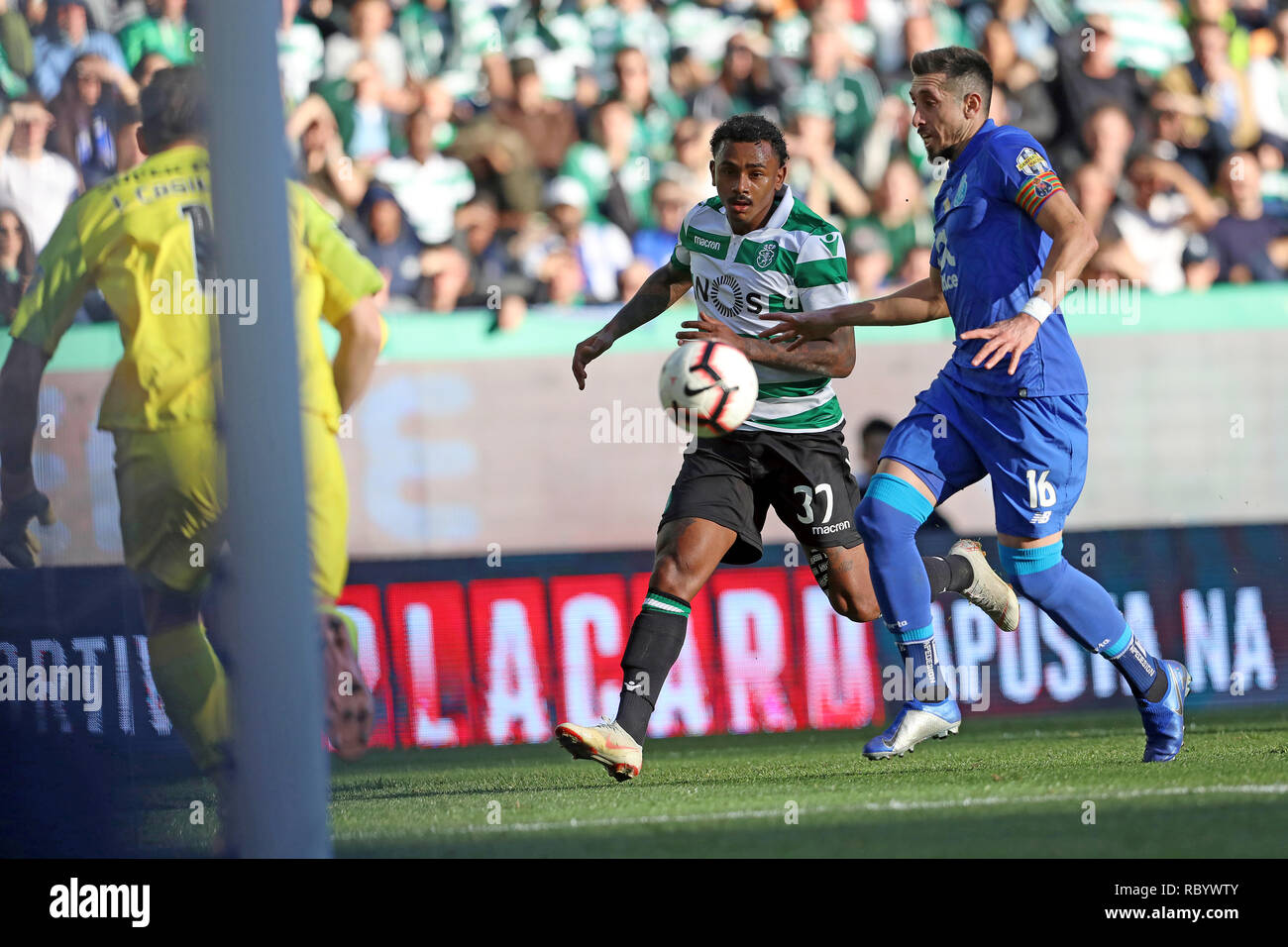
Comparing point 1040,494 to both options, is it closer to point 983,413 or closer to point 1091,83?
point 983,413

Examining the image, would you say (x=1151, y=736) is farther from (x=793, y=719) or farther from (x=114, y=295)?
(x=114, y=295)

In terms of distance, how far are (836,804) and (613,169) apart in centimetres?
508

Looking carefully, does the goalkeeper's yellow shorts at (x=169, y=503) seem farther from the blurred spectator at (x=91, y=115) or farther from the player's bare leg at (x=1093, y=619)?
the player's bare leg at (x=1093, y=619)

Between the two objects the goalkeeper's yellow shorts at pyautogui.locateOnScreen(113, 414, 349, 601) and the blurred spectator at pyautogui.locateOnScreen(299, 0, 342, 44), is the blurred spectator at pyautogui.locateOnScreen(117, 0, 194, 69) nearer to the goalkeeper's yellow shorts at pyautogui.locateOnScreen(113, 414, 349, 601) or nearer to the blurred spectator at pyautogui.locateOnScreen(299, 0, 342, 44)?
the goalkeeper's yellow shorts at pyautogui.locateOnScreen(113, 414, 349, 601)

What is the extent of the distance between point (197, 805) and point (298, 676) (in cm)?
74

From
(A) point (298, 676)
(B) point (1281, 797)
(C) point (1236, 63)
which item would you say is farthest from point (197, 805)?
(C) point (1236, 63)

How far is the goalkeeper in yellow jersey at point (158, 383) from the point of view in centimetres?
398

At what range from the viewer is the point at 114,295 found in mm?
4512

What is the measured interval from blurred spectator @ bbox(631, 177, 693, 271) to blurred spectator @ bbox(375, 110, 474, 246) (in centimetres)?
102

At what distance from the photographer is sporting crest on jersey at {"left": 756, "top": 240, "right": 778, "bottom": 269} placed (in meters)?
5.41

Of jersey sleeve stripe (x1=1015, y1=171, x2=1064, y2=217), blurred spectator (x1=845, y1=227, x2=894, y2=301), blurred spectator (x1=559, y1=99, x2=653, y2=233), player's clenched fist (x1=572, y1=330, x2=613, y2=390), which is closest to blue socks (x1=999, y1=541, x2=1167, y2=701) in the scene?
jersey sleeve stripe (x1=1015, y1=171, x2=1064, y2=217)

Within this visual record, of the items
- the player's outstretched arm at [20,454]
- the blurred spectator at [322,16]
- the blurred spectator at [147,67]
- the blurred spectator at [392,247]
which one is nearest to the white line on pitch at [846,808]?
the player's outstretched arm at [20,454]

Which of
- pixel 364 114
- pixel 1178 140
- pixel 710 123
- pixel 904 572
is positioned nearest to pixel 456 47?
pixel 364 114

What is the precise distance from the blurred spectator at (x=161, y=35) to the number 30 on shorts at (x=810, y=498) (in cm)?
249
